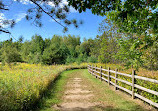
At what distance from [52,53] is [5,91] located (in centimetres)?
2582

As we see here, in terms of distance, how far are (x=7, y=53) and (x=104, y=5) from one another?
23.0 metres

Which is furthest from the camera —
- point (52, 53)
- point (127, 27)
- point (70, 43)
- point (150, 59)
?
point (70, 43)

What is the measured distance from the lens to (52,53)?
30.4 meters

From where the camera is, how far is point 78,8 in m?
4.05

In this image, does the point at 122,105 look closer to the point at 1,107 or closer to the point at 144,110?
the point at 144,110

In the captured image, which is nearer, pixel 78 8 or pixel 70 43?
pixel 78 8

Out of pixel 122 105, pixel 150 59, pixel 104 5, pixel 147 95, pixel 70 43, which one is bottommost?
pixel 122 105

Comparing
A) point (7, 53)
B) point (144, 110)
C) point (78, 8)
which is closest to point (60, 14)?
point (78, 8)

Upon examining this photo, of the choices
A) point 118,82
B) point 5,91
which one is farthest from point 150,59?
point 5,91

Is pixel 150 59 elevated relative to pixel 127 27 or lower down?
lower down

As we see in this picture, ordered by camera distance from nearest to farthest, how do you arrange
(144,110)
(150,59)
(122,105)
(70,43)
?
1. (144,110)
2. (122,105)
3. (150,59)
4. (70,43)

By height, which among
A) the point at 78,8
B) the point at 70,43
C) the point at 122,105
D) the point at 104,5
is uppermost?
the point at 70,43

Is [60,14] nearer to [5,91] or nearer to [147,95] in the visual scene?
A: [5,91]

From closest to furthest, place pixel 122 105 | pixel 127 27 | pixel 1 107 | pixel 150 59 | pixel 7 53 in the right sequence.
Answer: pixel 1 107, pixel 122 105, pixel 127 27, pixel 150 59, pixel 7 53
